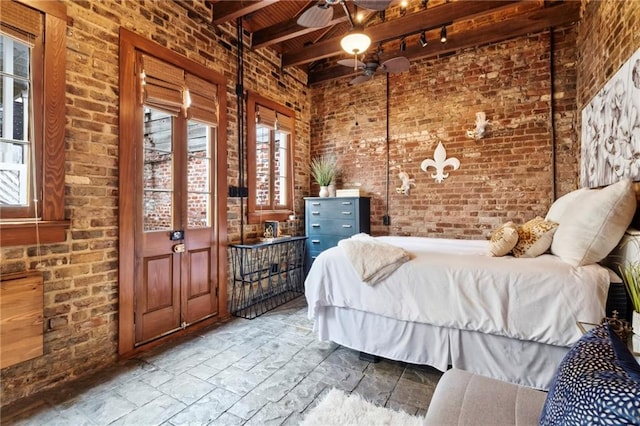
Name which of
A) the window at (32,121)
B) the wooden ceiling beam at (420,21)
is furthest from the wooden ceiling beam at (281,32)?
the window at (32,121)

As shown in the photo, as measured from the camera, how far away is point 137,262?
2.66 metres

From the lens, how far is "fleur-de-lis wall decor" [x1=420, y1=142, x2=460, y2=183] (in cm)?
423

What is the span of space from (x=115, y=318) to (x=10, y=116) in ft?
5.32

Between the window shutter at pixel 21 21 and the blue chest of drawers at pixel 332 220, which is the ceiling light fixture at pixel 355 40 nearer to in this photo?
the blue chest of drawers at pixel 332 220

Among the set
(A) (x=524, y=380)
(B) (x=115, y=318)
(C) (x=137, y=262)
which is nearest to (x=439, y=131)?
(A) (x=524, y=380)

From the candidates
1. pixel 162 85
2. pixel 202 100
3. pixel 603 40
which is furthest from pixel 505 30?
pixel 162 85

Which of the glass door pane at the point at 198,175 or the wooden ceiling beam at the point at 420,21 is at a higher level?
the wooden ceiling beam at the point at 420,21

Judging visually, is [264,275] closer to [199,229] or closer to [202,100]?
[199,229]

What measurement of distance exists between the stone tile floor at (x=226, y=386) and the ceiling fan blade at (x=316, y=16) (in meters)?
2.90

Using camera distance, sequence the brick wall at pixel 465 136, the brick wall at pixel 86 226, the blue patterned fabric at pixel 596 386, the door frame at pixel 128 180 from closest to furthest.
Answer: the blue patterned fabric at pixel 596 386, the brick wall at pixel 86 226, the door frame at pixel 128 180, the brick wall at pixel 465 136

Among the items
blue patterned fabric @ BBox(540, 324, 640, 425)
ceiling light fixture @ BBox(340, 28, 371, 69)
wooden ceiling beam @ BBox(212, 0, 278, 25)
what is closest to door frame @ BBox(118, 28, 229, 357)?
wooden ceiling beam @ BBox(212, 0, 278, 25)

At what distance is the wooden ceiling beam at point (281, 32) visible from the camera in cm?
355

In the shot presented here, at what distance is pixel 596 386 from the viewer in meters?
0.65

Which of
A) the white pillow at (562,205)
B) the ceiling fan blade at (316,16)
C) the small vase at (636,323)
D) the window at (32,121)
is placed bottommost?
the small vase at (636,323)
